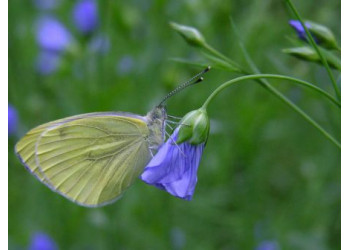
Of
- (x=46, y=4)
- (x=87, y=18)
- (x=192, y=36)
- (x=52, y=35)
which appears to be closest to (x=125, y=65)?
(x=87, y=18)

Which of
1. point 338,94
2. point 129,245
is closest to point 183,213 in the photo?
point 129,245

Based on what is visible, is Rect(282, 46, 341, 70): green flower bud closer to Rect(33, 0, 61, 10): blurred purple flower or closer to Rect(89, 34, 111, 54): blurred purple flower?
Rect(89, 34, 111, 54): blurred purple flower

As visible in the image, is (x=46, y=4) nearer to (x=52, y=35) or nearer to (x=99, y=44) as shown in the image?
(x=52, y=35)

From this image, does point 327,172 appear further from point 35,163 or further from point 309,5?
point 35,163

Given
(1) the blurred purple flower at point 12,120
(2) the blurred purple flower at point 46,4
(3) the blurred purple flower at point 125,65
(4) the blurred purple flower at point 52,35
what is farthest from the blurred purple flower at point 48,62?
(2) the blurred purple flower at point 46,4

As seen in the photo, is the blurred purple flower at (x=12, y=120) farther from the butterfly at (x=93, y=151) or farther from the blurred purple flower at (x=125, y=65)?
the butterfly at (x=93, y=151)
